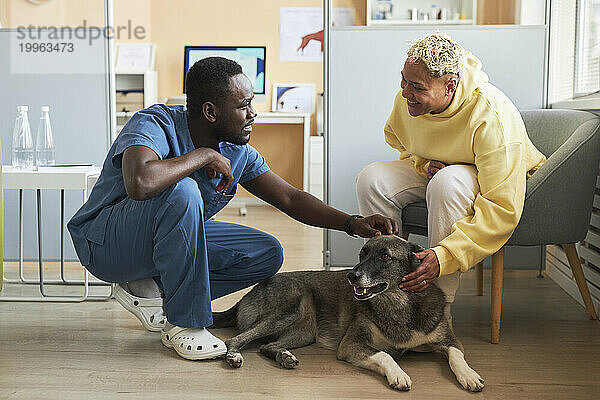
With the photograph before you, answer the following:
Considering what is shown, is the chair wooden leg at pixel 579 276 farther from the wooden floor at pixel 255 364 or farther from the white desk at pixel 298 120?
the white desk at pixel 298 120

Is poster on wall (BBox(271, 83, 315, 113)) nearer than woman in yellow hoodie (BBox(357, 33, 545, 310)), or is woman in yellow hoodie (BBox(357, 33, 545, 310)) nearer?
woman in yellow hoodie (BBox(357, 33, 545, 310))

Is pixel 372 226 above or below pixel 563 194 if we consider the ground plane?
below

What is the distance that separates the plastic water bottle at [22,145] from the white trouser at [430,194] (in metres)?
1.37

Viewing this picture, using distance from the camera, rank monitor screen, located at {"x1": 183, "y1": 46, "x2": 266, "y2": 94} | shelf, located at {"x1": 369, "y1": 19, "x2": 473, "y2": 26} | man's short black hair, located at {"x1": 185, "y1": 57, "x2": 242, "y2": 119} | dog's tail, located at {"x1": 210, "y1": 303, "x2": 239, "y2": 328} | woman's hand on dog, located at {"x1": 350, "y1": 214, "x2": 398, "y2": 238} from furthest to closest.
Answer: monitor screen, located at {"x1": 183, "y1": 46, "x2": 266, "y2": 94}, shelf, located at {"x1": 369, "y1": 19, "x2": 473, "y2": 26}, dog's tail, located at {"x1": 210, "y1": 303, "x2": 239, "y2": 328}, woman's hand on dog, located at {"x1": 350, "y1": 214, "x2": 398, "y2": 238}, man's short black hair, located at {"x1": 185, "y1": 57, "x2": 242, "y2": 119}

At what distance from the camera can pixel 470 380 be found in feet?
6.28

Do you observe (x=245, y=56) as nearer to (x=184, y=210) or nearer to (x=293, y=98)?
(x=293, y=98)

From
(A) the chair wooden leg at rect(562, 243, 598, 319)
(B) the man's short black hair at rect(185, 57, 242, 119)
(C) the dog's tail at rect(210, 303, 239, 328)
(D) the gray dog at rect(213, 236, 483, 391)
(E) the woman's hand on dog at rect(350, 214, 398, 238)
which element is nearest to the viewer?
(D) the gray dog at rect(213, 236, 483, 391)

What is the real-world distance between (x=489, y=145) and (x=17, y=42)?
2279mm

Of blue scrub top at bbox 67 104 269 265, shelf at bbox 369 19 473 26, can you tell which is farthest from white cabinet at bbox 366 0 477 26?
blue scrub top at bbox 67 104 269 265

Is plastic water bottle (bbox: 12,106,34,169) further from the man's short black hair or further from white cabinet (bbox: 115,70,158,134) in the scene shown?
white cabinet (bbox: 115,70,158,134)

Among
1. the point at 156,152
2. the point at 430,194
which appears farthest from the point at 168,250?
the point at 430,194

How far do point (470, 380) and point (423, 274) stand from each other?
33 cm

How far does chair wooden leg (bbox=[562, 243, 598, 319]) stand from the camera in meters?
2.57

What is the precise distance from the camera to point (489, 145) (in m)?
2.26
